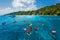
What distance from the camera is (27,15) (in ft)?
42.3

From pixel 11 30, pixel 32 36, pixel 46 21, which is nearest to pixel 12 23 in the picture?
pixel 11 30

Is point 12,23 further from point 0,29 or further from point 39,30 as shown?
point 39,30

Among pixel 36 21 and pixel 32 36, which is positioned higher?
pixel 36 21

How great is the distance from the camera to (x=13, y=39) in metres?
10.8

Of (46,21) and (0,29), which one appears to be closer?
(0,29)

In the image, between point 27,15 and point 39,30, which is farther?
point 27,15

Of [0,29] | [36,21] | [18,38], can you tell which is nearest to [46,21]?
[36,21]

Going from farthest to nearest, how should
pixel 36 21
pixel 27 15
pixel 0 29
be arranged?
pixel 27 15 → pixel 36 21 → pixel 0 29

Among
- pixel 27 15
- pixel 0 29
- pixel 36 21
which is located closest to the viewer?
pixel 0 29

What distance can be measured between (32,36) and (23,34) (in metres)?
0.63

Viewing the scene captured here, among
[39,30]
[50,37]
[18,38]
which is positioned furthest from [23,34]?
[50,37]

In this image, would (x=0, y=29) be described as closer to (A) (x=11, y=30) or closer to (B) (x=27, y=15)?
(A) (x=11, y=30)

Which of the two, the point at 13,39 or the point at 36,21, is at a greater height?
the point at 36,21

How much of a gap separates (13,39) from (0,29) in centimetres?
110
